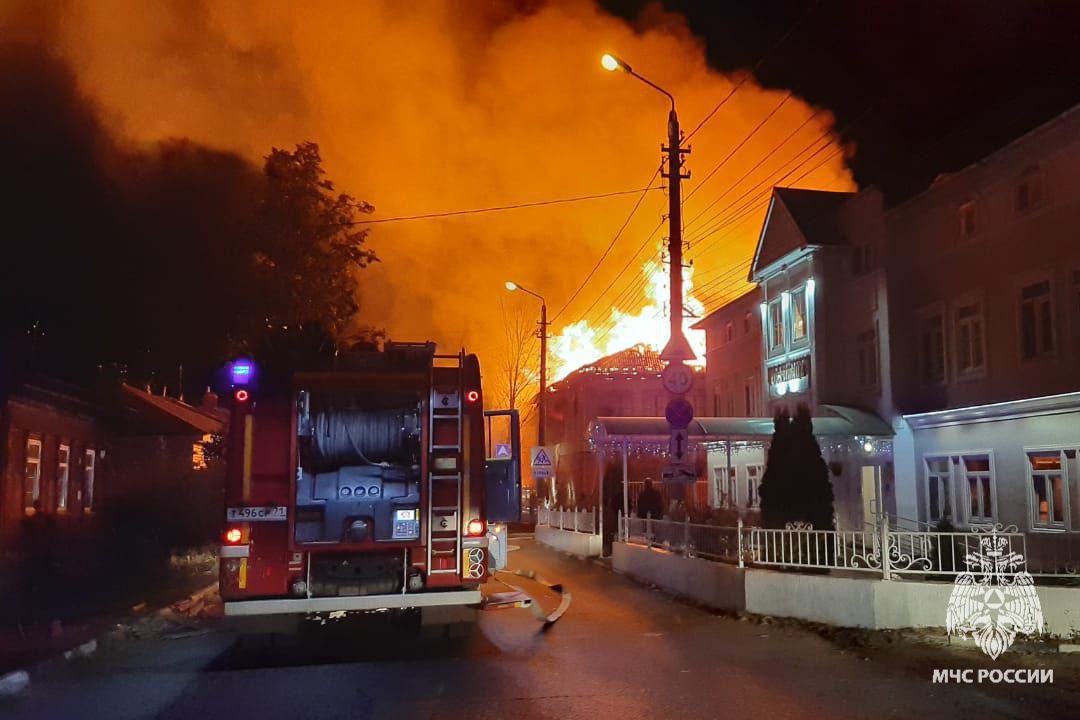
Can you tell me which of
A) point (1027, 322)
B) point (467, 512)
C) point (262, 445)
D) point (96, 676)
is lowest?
point (96, 676)

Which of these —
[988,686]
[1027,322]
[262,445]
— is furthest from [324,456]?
[1027,322]

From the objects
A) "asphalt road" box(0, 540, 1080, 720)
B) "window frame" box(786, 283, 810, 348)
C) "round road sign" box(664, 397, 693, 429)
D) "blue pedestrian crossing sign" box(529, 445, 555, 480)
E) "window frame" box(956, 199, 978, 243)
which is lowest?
"asphalt road" box(0, 540, 1080, 720)

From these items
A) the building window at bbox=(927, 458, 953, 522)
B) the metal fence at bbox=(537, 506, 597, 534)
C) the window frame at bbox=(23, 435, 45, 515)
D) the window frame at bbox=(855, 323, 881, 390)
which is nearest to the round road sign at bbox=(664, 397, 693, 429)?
the building window at bbox=(927, 458, 953, 522)

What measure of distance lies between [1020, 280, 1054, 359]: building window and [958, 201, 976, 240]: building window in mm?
2015

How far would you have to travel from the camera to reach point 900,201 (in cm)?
2125

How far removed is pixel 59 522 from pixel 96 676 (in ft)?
36.7

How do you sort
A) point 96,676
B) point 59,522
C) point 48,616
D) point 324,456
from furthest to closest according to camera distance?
point 59,522
point 48,616
point 324,456
point 96,676

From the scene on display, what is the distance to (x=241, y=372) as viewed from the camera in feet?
31.8

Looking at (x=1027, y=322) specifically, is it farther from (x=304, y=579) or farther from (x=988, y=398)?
(x=304, y=579)

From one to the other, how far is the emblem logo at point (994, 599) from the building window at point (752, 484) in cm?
1771

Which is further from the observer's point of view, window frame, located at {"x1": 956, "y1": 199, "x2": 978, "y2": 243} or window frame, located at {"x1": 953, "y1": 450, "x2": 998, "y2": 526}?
window frame, located at {"x1": 956, "y1": 199, "x2": 978, "y2": 243}

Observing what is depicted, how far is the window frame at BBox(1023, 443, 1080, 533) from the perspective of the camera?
15781mm

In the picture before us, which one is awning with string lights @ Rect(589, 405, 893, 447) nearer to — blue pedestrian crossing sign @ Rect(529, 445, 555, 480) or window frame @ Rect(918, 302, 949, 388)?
window frame @ Rect(918, 302, 949, 388)

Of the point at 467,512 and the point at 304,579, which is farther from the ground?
the point at 467,512
